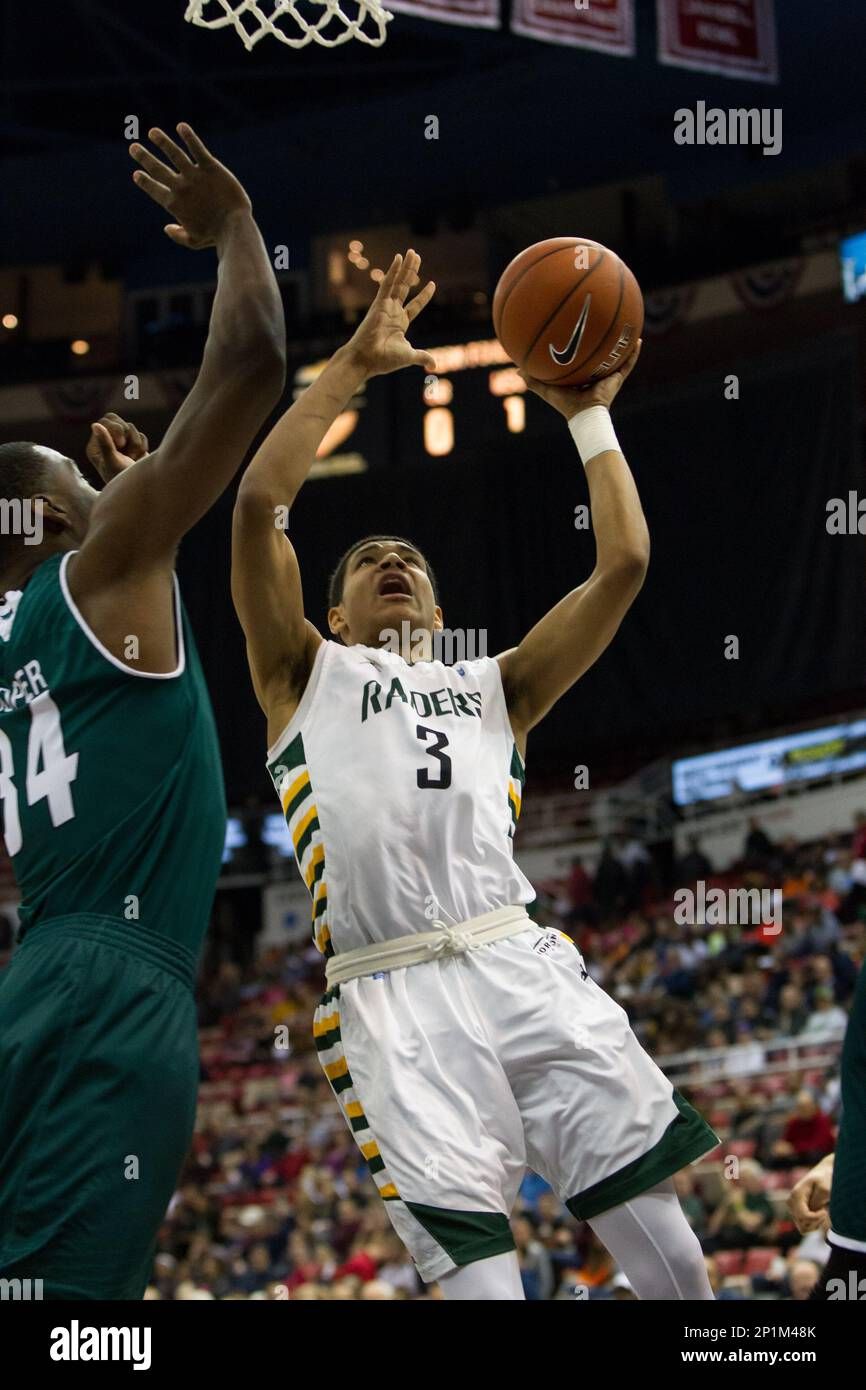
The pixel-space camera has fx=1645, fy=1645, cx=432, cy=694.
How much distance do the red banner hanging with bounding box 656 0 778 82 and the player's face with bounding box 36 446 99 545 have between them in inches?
498

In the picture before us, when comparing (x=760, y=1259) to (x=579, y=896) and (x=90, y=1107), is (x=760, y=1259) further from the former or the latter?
(x=579, y=896)

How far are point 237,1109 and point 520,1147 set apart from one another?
1503 cm

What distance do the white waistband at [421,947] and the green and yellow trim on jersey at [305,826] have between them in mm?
96

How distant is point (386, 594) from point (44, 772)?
159 centimetres

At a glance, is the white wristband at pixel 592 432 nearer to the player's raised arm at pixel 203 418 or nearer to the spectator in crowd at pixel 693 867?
the player's raised arm at pixel 203 418

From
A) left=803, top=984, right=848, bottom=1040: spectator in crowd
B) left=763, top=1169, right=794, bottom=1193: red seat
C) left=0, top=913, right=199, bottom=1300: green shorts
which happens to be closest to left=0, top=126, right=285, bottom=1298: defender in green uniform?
left=0, top=913, right=199, bottom=1300: green shorts

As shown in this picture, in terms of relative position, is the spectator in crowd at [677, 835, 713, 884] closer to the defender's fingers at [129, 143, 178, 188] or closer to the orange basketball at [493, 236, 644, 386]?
the orange basketball at [493, 236, 644, 386]

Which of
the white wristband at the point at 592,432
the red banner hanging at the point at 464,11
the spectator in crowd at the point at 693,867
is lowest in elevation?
the spectator in crowd at the point at 693,867

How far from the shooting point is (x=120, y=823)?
3.16m

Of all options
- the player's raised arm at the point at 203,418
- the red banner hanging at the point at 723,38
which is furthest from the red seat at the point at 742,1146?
the player's raised arm at the point at 203,418

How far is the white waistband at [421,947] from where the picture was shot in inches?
158

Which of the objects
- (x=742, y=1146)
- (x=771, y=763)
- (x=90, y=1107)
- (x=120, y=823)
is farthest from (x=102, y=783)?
(x=771, y=763)

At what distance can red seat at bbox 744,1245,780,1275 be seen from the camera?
34.8 feet
